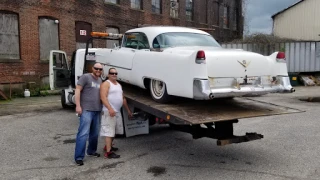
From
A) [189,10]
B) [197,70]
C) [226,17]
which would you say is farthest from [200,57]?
[226,17]

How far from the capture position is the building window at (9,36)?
630 inches

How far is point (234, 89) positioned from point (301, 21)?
1008 inches

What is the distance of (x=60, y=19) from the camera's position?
59.4 ft

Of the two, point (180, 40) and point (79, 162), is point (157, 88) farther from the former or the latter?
point (79, 162)

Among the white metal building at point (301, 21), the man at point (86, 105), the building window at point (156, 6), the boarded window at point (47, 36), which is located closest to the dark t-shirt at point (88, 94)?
the man at point (86, 105)

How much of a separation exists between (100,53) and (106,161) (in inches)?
133

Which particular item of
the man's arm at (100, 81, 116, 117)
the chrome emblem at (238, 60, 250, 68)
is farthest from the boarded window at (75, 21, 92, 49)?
the chrome emblem at (238, 60, 250, 68)

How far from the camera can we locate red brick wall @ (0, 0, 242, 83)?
16422 mm

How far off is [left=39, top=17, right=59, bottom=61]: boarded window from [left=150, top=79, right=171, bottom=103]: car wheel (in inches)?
510

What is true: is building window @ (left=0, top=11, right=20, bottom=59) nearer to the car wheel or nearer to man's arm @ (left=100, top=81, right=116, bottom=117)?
man's arm @ (left=100, top=81, right=116, bottom=117)

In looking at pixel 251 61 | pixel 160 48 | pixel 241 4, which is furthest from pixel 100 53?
pixel 241 4

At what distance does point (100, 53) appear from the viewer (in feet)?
27.7

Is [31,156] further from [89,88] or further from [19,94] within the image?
[19,94]

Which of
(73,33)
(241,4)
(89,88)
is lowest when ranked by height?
(89,88)
